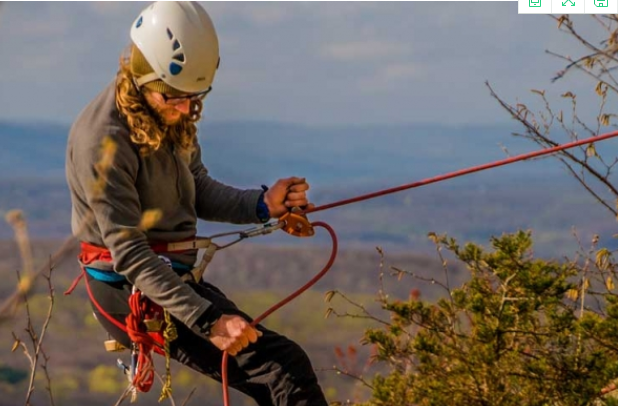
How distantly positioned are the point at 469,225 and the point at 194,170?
6094cm

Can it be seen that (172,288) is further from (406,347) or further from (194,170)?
(406,347)

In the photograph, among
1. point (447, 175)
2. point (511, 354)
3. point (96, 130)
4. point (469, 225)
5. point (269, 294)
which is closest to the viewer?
point (96, 130)

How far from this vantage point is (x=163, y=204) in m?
3.94

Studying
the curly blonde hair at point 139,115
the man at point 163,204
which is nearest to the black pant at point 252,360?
the man at point 163,204

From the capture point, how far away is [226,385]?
3891 mm

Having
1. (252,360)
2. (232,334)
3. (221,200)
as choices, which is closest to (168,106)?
(221,200)

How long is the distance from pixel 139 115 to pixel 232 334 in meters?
0.72

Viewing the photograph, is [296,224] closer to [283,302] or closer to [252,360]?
[283,302]

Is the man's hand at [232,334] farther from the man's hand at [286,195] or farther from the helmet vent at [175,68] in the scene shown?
the helmet vent at [175,68]

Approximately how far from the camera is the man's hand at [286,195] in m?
4.21

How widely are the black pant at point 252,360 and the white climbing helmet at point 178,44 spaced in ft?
2.23

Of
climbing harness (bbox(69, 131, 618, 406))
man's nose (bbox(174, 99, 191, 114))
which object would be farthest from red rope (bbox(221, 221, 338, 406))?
man's nose (bbox(174, 99, 191, 114))

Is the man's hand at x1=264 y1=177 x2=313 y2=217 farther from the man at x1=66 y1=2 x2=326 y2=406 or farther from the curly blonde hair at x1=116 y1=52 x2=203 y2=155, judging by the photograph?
the curly blonde hair at x1=116 y1=52 x2=203 y2=155

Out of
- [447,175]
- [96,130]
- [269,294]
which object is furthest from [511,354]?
[269,294]
